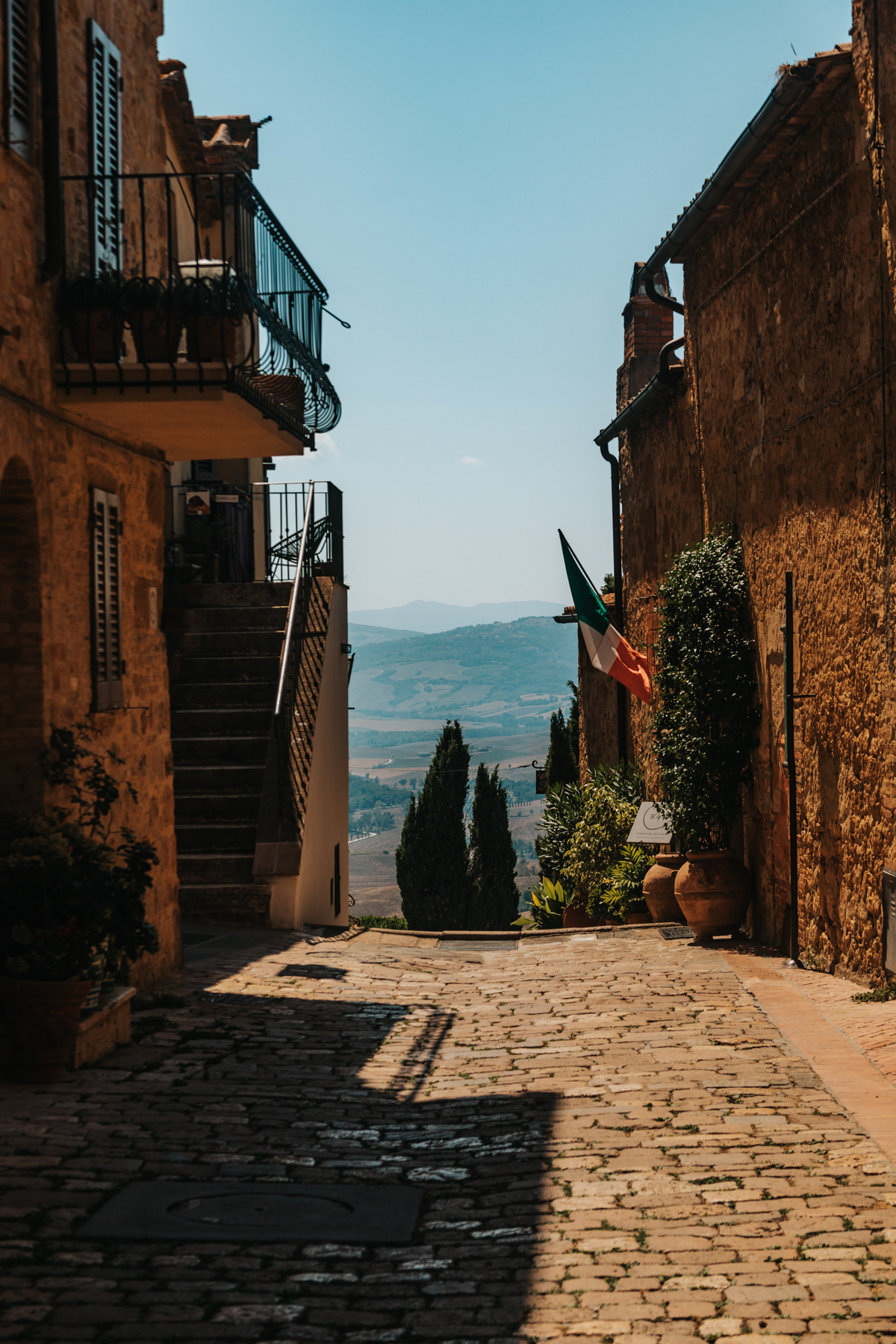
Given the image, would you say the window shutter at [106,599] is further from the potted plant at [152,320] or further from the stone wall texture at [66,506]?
the potted plant at [152,320]

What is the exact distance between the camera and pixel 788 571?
945 cm

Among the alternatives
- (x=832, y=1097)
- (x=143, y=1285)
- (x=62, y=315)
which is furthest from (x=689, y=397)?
(x=143, y=1285)

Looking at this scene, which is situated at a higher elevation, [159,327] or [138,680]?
[159,327]

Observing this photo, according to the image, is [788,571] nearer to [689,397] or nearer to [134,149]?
[689,397]

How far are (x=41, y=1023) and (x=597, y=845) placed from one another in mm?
9363

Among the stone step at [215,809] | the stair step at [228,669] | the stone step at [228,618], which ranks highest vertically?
the stone step at [228,618]

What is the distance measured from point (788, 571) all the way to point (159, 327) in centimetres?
504

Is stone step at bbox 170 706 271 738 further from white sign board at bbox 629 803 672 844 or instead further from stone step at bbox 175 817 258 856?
white sign board at bbox 629 803 672 844

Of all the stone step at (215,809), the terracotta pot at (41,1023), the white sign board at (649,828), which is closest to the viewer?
the terracotta pot at (41,1023)

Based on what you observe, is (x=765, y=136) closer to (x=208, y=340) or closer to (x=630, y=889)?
(x=208, y=340)

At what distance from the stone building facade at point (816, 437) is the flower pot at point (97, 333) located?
4579 millimetres

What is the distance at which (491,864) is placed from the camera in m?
33.3

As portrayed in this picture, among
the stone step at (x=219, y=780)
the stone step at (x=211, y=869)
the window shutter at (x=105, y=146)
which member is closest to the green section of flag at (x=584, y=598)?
the stone step at (x=219, y=780)

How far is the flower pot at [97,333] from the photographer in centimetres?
695
